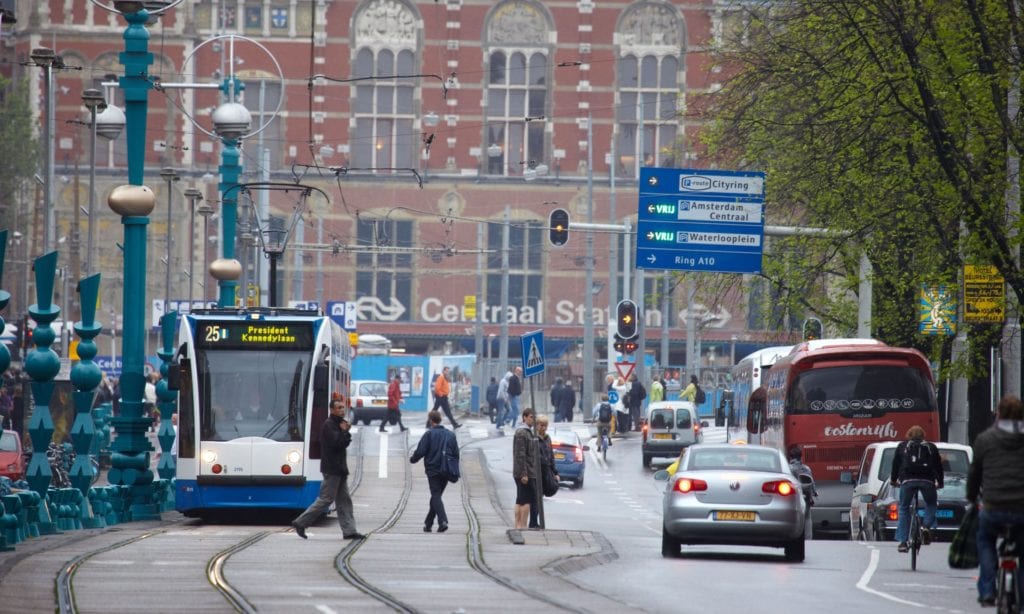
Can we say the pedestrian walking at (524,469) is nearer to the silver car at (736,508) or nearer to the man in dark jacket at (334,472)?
the man in dark jacket at (334,472)

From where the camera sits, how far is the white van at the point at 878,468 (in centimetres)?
2412

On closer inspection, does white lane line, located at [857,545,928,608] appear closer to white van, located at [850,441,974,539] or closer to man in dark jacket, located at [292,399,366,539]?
white van, located at [850,441,974,539]

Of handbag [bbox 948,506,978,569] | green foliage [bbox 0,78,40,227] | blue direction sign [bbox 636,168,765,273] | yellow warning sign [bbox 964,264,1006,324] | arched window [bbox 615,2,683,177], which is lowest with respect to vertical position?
handbag [bbox 948,506,978,569]

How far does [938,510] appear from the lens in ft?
78.2

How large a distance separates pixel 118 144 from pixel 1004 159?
53.2m

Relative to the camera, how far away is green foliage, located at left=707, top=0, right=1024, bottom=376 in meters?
23.2

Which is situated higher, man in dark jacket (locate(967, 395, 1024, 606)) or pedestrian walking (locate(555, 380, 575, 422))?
man in dark jacket (locate(967, 395, 1024, 606))

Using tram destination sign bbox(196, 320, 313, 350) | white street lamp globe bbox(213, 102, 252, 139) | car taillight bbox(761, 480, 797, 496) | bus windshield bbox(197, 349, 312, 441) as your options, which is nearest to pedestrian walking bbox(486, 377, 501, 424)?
white street lamp globe bbox(213, 102, 252, 139)

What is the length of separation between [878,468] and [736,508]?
5.63m

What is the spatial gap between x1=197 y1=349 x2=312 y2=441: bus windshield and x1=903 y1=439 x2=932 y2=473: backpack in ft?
26.4

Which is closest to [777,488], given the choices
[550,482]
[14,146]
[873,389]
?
[550,482]

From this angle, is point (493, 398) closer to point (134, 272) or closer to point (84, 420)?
point (134, 272)

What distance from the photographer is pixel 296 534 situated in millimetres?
22312

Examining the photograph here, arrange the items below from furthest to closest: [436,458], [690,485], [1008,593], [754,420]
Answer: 1. [754,420]
2. [436,458]
3. [690,485]
4. [1008,593]
